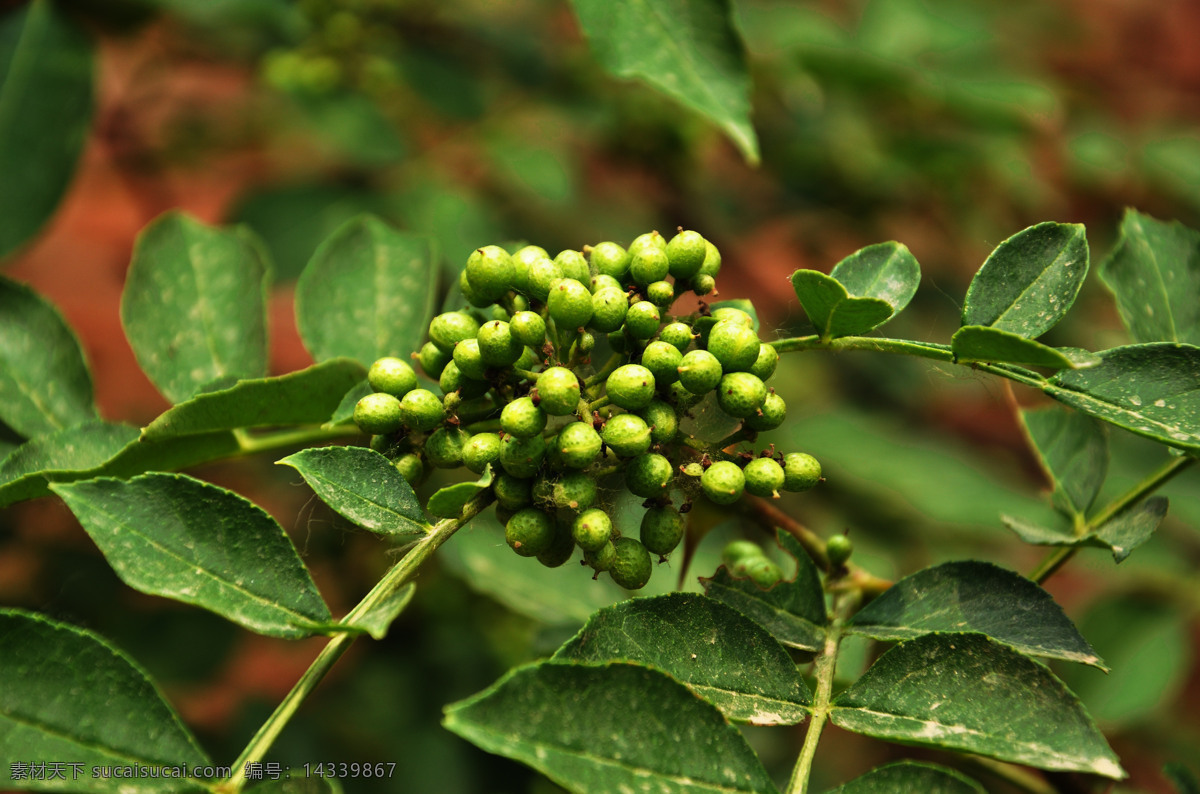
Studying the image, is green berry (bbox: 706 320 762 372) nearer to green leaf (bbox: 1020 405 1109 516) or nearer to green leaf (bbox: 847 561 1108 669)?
green leaf (bbox: 847 561 1108 669)

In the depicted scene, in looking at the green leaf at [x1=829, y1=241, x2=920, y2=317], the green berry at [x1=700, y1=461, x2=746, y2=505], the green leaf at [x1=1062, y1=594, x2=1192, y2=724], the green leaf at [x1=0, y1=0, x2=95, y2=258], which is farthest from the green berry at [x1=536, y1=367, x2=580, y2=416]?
the green leaf at [x1=1062, y1=594, x2=1192, y2=724]

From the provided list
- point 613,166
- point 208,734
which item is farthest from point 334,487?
point 613,166

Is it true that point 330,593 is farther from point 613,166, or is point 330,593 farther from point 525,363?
point 525,363

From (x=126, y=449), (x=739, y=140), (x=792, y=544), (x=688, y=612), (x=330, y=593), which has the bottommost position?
(x=330, y=593)

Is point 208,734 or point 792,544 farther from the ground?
point 792,544

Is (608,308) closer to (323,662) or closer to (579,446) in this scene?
(579,446)

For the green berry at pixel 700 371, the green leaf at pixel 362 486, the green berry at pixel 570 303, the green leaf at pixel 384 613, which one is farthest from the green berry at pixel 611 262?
the green leaf at pixel 384 613

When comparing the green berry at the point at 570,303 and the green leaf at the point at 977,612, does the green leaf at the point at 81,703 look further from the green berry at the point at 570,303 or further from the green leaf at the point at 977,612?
the green leaf at the point at 977,612

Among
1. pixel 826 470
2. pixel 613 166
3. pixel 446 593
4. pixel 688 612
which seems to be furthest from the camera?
pixel 613 166
